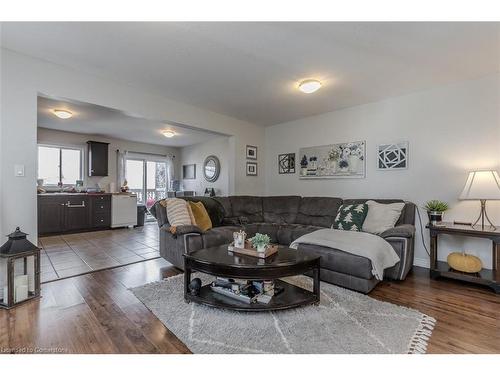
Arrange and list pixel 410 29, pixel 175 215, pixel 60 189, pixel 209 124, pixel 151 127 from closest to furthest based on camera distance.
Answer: pixel 410 29, pixel 175 215, pixel 209 124, pixel 151 127, pixel 60 189

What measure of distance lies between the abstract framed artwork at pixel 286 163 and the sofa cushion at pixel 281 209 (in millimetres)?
732

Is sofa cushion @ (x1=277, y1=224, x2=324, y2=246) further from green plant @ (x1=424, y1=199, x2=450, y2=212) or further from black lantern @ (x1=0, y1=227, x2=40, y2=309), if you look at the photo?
black lantern @ (x1=0, y1=227, x2=40, y2=309)

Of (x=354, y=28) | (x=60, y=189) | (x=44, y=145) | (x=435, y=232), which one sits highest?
(x=354, y=28)

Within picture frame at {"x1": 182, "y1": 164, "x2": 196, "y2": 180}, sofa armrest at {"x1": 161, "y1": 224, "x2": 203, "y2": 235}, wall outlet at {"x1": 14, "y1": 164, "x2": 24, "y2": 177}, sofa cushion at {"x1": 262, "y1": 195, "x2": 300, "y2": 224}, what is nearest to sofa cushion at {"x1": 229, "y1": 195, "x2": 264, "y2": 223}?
sofa cushion at {"x1": 262, "y1": 195, "x2": 300, "y2": 224}

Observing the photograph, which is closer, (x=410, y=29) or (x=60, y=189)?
(x=410, y=29)

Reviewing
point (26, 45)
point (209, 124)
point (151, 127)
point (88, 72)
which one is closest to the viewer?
point (26, 45)

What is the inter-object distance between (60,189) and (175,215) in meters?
4.27

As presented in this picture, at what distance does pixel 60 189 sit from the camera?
5.66 m

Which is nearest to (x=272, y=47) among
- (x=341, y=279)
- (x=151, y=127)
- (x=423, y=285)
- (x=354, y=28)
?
(x=354, y=28)

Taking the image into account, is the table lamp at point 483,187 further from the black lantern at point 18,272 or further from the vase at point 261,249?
the black lantern at point 18,272

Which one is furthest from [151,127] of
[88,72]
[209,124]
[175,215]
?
[175,215]

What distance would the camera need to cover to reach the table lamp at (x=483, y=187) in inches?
97.9

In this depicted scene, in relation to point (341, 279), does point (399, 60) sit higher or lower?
higher
